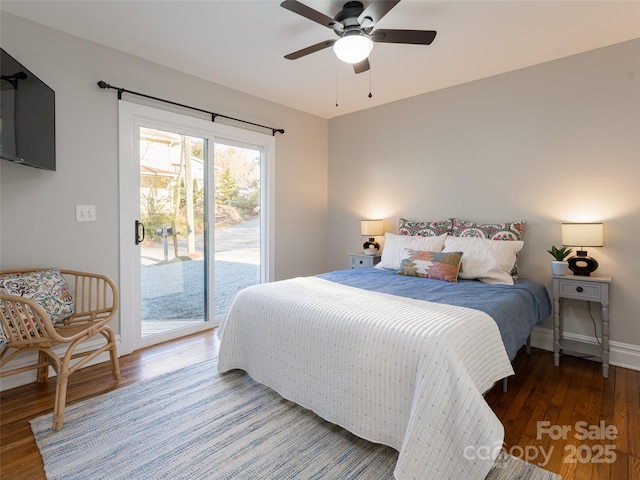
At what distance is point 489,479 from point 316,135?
4.02m

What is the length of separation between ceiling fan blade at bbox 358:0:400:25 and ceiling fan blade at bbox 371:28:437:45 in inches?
3.4

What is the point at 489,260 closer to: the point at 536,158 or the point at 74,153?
the point at 536,158

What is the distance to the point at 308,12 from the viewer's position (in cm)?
184

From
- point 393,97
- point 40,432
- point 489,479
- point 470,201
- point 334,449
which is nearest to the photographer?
point 489,479

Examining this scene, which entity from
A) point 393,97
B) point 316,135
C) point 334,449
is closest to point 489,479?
point 334,449

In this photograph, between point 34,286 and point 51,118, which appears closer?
point 34,286

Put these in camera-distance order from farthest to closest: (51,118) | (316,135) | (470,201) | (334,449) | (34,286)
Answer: (316,135), (470,201), (51,118), (34,286), (334,449)

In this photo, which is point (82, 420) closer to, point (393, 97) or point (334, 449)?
point (334, 449)

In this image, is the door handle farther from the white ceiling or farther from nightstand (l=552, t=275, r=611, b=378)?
nightstand (l=552, t=275, r=611, b=378)

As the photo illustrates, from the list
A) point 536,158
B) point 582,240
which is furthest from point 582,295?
point 536,158

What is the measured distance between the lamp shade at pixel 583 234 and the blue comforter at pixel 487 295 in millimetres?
440

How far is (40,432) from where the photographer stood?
1.79 metres

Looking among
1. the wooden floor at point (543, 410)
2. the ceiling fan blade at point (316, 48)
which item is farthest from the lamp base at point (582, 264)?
the ceiling fan blade at point (316, 48)

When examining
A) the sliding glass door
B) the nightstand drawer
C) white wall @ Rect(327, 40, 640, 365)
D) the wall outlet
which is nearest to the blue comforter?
the nightstand drawer
